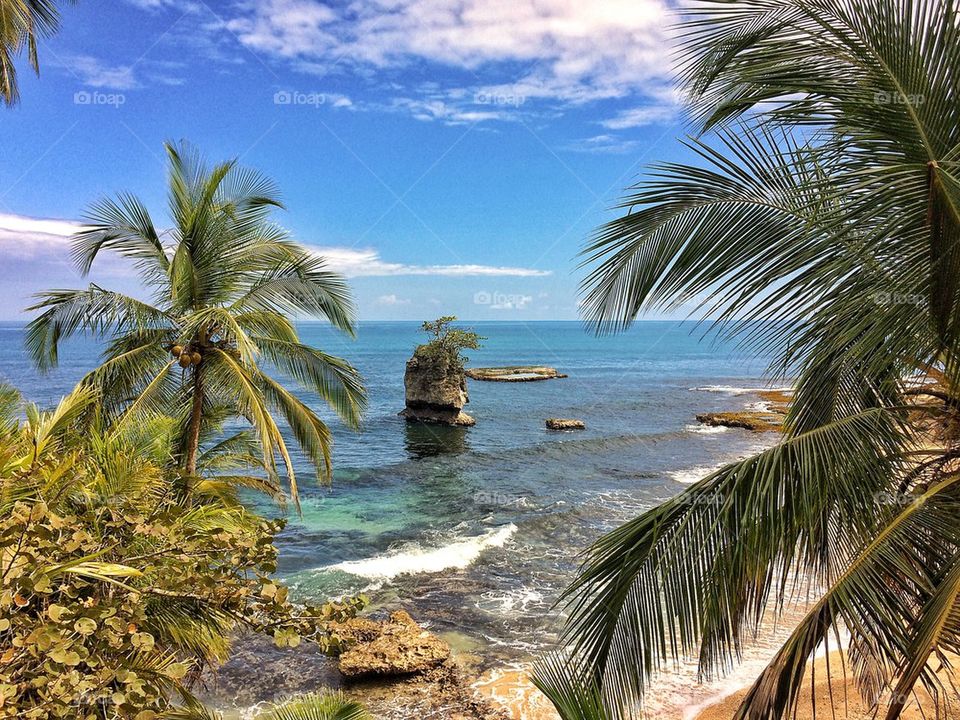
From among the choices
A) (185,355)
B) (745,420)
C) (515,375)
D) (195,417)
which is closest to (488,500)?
Result: (195,417)

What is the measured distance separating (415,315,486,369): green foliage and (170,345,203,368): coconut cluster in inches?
1309

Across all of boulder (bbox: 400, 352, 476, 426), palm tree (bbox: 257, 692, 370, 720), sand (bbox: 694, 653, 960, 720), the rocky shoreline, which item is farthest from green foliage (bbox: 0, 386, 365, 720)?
boulder (bbox: 400, 352, 476, 426)

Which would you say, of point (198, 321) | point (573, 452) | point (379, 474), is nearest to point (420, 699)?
point (198, 321)

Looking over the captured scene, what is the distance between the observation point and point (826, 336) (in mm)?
4191

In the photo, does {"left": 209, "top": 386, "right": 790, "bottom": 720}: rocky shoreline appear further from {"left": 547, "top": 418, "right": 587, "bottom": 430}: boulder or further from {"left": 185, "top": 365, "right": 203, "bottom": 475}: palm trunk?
{"left": 547, "top": 418, "right": 587, "bottom": 430}: boulder

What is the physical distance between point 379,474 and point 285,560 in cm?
1154

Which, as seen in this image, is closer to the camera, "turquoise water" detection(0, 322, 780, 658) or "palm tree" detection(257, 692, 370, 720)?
"palm tree" detection(257, 692, 370, 720)

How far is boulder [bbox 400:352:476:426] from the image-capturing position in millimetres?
43781

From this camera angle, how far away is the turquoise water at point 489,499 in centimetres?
→ 1603

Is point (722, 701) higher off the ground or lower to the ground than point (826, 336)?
lower

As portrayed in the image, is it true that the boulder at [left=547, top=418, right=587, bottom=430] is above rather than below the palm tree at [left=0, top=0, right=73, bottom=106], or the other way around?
below

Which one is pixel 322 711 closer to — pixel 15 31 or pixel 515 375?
pixel 15 31

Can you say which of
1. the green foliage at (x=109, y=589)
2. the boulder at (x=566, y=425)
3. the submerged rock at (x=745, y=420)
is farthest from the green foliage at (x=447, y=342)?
the green foliage at (x=109, y=589)

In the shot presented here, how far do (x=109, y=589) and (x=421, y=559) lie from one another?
51.3 ft
